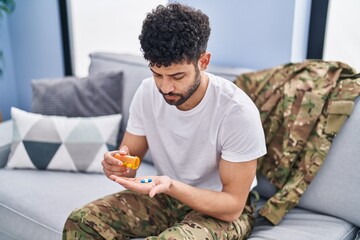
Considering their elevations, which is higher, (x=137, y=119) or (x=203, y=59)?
(x=203, y=59)

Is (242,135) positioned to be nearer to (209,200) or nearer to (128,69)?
(209,200)

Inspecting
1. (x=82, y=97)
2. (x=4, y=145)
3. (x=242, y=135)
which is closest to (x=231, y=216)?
(x=242, y=135)

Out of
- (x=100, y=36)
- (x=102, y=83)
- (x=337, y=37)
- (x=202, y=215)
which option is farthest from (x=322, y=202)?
(x=100, y=36)

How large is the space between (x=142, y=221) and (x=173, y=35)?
618 millimetres

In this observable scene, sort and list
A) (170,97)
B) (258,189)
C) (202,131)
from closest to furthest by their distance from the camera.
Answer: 1. (170,97)
2. (202,131)
3. (258,189)

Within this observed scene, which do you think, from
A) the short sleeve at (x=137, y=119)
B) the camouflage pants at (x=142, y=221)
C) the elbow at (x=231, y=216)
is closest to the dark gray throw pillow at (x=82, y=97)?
the short sleeve at (x=137, y=119)

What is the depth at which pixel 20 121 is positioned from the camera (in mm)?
1974

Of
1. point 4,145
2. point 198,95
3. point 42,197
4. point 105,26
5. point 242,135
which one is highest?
point 105,26

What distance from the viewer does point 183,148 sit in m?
1.44

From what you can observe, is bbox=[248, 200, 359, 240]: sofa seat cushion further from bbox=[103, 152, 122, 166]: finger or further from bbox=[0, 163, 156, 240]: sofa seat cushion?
bbox=[0, 163, 156, 240]: sofa seat cushion

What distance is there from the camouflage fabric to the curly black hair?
494 mm

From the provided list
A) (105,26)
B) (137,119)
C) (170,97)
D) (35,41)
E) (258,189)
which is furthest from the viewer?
(35,41)

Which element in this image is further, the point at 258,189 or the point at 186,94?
the point at 258,189

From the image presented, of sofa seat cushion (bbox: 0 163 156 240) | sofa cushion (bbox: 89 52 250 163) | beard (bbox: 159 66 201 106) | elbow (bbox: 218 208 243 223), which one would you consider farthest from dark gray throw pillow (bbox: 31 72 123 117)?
elbow (bbox: 218 208 243 223)
